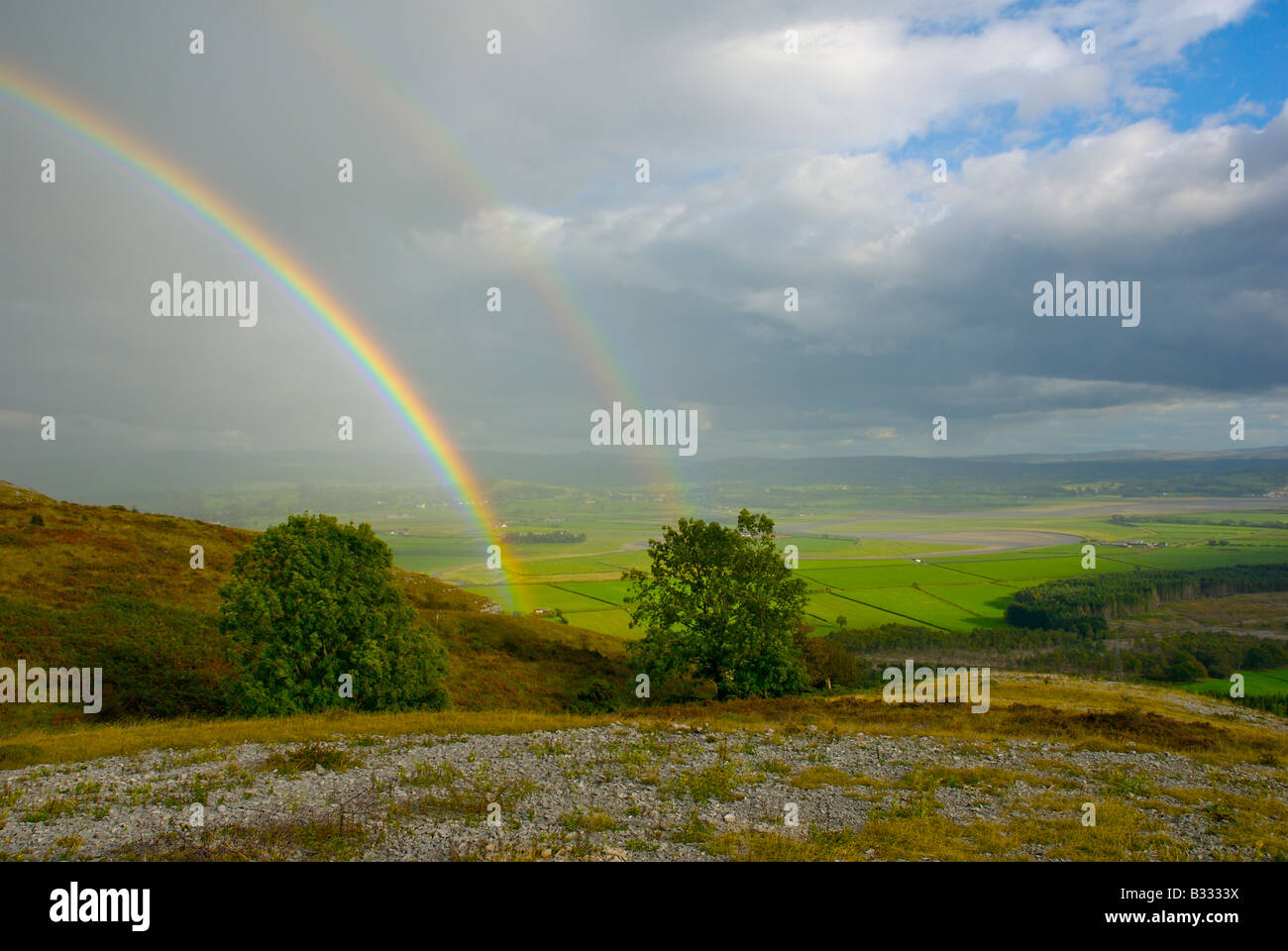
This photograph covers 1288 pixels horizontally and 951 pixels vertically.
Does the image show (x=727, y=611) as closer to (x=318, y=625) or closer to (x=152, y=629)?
(x=318, y=625)

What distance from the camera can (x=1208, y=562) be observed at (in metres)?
178

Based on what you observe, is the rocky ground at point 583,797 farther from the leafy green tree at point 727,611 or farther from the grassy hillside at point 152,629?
the leafy green tree at point 727,611

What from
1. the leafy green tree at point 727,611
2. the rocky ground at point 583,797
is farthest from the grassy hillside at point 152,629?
the rocky ground at point 583,797

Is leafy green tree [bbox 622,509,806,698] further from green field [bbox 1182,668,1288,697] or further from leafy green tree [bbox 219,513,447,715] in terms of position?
green field [bbox 1182,668,1288,697]

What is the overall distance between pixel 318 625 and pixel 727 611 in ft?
74.9

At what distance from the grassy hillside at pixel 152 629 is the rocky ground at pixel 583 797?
1560 cm

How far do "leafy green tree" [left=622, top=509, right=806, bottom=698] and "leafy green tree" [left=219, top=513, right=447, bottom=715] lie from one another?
48.5 feet

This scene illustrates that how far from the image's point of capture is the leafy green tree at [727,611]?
1551 inches

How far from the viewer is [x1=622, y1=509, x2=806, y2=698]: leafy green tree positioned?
129ft

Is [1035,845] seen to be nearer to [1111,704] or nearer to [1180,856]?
[1180,856]

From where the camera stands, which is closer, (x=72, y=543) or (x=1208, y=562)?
(x=72, y=543)

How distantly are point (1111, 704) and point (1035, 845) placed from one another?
123 feet
